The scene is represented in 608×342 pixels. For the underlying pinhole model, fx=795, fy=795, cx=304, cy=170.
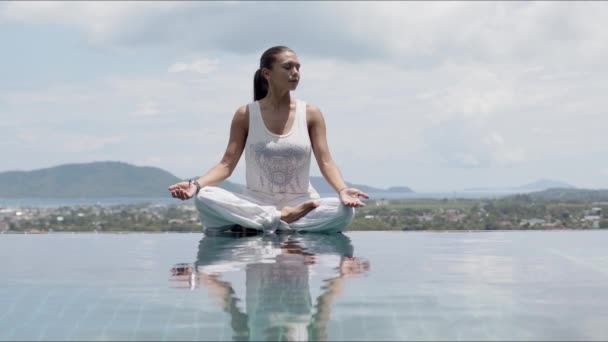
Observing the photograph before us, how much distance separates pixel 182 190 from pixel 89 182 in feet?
559

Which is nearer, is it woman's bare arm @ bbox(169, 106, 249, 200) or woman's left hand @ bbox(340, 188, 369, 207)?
woman's left hand @ bbox(340, 188, 369, 207)

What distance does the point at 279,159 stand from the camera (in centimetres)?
616

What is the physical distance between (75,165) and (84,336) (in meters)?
189

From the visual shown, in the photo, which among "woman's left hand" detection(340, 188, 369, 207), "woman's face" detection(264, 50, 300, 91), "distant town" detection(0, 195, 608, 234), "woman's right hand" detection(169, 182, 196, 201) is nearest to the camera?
"woman's right hand" detection(169, 182, 196, 201)

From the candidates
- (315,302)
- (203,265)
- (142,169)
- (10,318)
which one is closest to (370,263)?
(203,265)

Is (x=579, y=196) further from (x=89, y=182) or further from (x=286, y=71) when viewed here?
(x=89, y=182)

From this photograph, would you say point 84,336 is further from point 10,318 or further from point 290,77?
point 290,77

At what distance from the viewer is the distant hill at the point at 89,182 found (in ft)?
504

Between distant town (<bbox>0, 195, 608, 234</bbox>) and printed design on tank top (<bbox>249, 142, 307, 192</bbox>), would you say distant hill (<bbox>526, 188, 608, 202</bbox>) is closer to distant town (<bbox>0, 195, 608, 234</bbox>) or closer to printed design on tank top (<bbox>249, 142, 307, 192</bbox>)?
distant town (<bbox>0, 195, 608, 234</bbox>)

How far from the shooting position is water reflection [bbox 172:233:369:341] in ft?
8.97

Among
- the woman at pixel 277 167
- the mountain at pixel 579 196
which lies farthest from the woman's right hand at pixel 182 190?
the mountain at pixel 579 196

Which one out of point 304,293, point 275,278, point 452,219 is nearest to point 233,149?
point 275,278

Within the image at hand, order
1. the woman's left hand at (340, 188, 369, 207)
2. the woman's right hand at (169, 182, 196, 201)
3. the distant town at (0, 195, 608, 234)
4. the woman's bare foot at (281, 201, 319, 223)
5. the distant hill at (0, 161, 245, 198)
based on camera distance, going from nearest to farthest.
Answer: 1. the woman's right hand at (169, 182, 196, 201)
2. the woman's left hand at (340, 188, 369, 207)
3. the woman's bare foot at (281, 201, 319, 223)
4. the distant town at (0, 195, 608, 234)
5. the distant hill at (0, 161, 245, 198)

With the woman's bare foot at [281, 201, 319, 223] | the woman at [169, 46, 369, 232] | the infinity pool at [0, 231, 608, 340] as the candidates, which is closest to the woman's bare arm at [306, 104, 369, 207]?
the woman at [169, 46, 369, 232]
